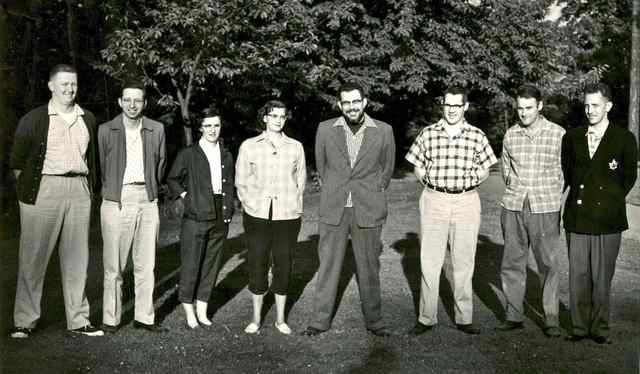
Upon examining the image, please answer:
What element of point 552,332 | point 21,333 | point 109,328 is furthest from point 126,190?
point 552,332

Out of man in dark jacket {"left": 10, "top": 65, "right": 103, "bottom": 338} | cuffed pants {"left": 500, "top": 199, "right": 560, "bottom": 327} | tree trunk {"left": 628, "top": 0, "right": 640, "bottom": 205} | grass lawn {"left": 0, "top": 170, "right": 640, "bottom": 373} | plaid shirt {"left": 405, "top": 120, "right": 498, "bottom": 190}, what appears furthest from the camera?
tree trunk {"left": 628, "top": 0, "right": 640, "bottom": 205}

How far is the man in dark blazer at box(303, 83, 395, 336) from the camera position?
5555 mm

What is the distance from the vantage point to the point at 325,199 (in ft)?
18.5

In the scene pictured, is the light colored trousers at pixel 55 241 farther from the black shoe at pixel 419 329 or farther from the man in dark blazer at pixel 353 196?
the black shoe at pixel 419 329

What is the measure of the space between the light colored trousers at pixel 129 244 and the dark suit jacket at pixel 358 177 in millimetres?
1470

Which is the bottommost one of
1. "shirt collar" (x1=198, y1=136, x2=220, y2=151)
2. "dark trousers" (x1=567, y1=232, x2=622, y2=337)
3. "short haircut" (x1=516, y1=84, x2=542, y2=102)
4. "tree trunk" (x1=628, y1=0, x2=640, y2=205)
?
"dark trousers" (x1=567, y1=232, x2=622, y2=337)

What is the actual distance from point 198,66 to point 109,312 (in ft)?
23.8

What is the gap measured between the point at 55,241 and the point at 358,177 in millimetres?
Result: 2530

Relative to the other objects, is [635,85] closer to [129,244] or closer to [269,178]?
[269,178]

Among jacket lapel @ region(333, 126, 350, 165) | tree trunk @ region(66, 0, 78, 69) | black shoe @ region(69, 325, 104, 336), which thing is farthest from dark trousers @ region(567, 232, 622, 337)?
tree trunk @ region(66, 0, 78, 69)

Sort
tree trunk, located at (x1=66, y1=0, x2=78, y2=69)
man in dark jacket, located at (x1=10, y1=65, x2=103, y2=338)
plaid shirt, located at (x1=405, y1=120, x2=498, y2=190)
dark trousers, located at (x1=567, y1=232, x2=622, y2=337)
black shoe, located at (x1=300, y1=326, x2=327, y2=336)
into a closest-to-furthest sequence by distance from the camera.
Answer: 1. man in dark jacket, located at (x1=10, y1=65, x2=103, y2=338)
2. dark trousers, located at (x1=567, y1=232, x2=622, y2=337)
3. plaid shirt, located at (x1=405, y1=120, x2=498, y2=190)
4. black shoe, located at (x1=300, y1=326, x2=327, y2=336)
5. tree trunk, located at (x1=66, y1=0, x2=78, y2=69)

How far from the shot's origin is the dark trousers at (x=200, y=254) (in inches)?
224

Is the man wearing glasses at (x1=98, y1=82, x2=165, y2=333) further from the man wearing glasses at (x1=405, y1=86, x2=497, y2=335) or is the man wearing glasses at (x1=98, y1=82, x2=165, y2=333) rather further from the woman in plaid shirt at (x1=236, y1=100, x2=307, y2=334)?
the man wearing glasses at (x1=405, y1=86, x2=497, y2=335)

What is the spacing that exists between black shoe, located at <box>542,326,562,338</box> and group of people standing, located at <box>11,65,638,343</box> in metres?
0.01
